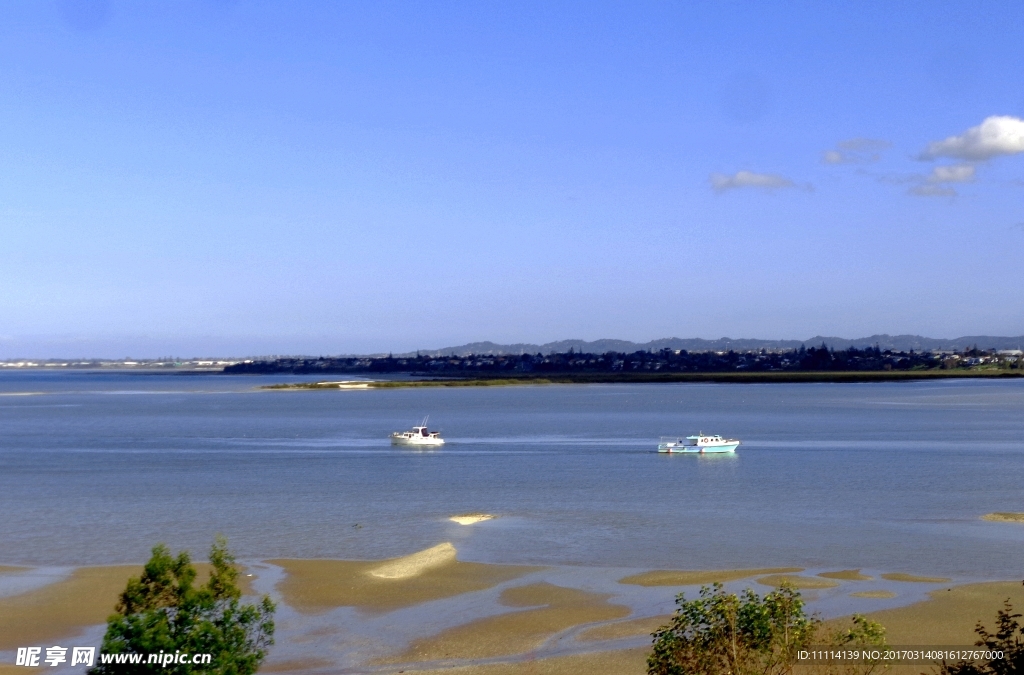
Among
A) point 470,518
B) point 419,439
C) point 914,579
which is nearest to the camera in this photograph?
point 914,579

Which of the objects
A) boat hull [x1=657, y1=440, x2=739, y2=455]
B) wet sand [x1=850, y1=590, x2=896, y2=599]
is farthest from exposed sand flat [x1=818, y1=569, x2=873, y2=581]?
boat hull [x1=657, y1=440, x2=739, y2=455]

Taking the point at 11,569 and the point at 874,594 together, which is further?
the point at 11,569

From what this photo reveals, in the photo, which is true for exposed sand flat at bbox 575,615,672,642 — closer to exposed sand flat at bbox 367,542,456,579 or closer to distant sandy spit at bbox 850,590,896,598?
distant sandy spit at bbox 850,590,896,598

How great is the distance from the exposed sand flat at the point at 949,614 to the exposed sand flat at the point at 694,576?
3437 mm

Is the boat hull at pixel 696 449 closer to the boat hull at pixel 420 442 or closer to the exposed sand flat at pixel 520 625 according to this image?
the boat hull at pixel 420 442

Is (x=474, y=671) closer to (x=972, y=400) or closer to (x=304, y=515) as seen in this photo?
(x=304, y=515)

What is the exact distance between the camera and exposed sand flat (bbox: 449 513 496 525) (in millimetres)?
30016

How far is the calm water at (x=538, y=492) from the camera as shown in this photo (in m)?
25.8

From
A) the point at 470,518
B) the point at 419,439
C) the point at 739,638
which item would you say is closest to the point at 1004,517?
the point at 470,518

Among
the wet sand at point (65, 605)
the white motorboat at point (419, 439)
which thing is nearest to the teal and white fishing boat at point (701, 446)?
the white motorboat at point (419, 439)

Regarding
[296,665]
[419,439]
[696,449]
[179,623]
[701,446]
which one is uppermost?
[179,623]

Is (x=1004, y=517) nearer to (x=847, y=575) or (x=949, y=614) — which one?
(x=847, y=575)

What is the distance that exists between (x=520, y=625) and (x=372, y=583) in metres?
4.50

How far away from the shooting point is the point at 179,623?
10.1 meters
